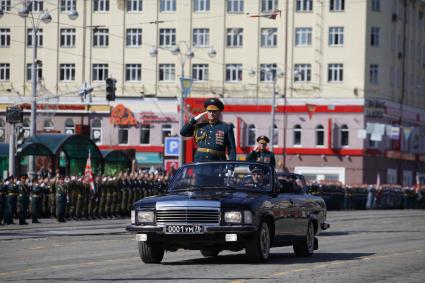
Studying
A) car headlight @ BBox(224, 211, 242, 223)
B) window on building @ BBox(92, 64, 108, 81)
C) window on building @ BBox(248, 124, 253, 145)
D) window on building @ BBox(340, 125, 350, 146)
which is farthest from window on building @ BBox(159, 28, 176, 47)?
car headlight @ BBox(224, 211, 242, 223)

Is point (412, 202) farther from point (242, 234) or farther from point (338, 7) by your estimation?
point (242, 234)

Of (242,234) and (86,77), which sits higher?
(86,77)

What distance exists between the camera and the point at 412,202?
82.3 meters

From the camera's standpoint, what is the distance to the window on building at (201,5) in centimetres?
9412

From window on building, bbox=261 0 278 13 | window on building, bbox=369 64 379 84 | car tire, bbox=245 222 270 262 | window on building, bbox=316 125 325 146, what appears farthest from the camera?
→ window on building, bbox=316 125 325 146

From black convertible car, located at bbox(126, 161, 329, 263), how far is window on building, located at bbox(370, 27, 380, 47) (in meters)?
72.6

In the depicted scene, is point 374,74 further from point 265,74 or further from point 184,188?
point 184,188

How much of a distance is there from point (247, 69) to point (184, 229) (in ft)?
249

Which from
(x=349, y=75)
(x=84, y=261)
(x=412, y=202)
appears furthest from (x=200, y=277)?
(x=349, y=75)

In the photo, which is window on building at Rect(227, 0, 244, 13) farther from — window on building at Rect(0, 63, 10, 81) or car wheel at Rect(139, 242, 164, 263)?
car wheel at Rect(139, 242, 164, 263)

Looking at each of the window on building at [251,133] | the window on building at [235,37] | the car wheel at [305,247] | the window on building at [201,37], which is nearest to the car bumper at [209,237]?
the car wheel at [305,247]

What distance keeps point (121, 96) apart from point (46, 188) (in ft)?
170

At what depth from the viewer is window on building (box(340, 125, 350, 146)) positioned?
9200cm

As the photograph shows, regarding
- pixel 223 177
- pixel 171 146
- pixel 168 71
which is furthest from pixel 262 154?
pixel 168 71
